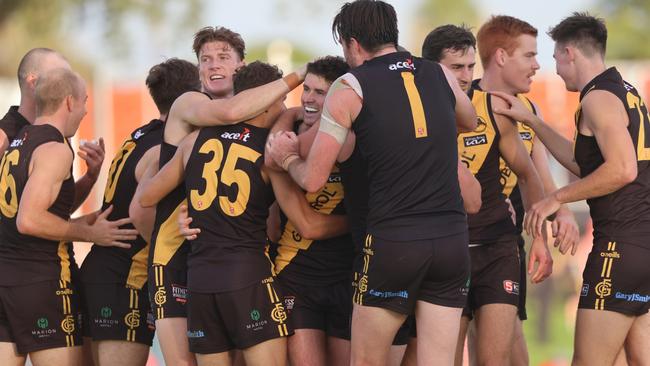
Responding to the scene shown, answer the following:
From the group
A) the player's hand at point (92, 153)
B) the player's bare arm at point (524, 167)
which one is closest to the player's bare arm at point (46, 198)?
the player's hand at point (92, 153)

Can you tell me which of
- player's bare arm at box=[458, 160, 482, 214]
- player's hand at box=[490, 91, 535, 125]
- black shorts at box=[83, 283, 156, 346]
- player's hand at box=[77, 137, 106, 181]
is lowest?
black shorts at box=[83, 283, 156, 346]

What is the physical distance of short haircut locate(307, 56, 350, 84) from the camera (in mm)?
7195

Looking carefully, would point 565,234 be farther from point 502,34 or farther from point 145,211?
point 145,211

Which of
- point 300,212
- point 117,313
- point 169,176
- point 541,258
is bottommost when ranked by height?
point 117,313

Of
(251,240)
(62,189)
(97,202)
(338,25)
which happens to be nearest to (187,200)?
(251,240)

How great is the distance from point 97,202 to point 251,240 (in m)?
23.5

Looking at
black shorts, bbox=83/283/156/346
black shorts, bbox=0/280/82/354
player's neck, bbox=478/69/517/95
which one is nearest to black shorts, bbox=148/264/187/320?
black shorts, bbox=83/283/156/346

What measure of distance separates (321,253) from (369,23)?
168 cm

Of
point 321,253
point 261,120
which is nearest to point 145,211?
point 261,120

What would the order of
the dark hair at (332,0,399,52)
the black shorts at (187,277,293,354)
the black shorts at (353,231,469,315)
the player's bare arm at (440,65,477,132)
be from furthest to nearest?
the black shorts at (187,277,293,354) < the player's bare arm at (440,65,477,132) < the dark hair at (332,0,399,52) < the black shorts at (353,231,469,315)

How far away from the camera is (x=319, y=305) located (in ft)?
24.2

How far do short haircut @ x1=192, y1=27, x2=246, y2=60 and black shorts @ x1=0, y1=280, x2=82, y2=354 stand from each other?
6.58 feet

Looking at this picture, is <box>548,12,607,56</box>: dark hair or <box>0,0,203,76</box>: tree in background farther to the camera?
<box>0,0,203,76</box>: tree in background

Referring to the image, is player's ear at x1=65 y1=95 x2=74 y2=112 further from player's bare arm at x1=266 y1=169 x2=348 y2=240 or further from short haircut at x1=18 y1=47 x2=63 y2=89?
player's bare arm at x1=266 y1=169 x2=348 y2=240
